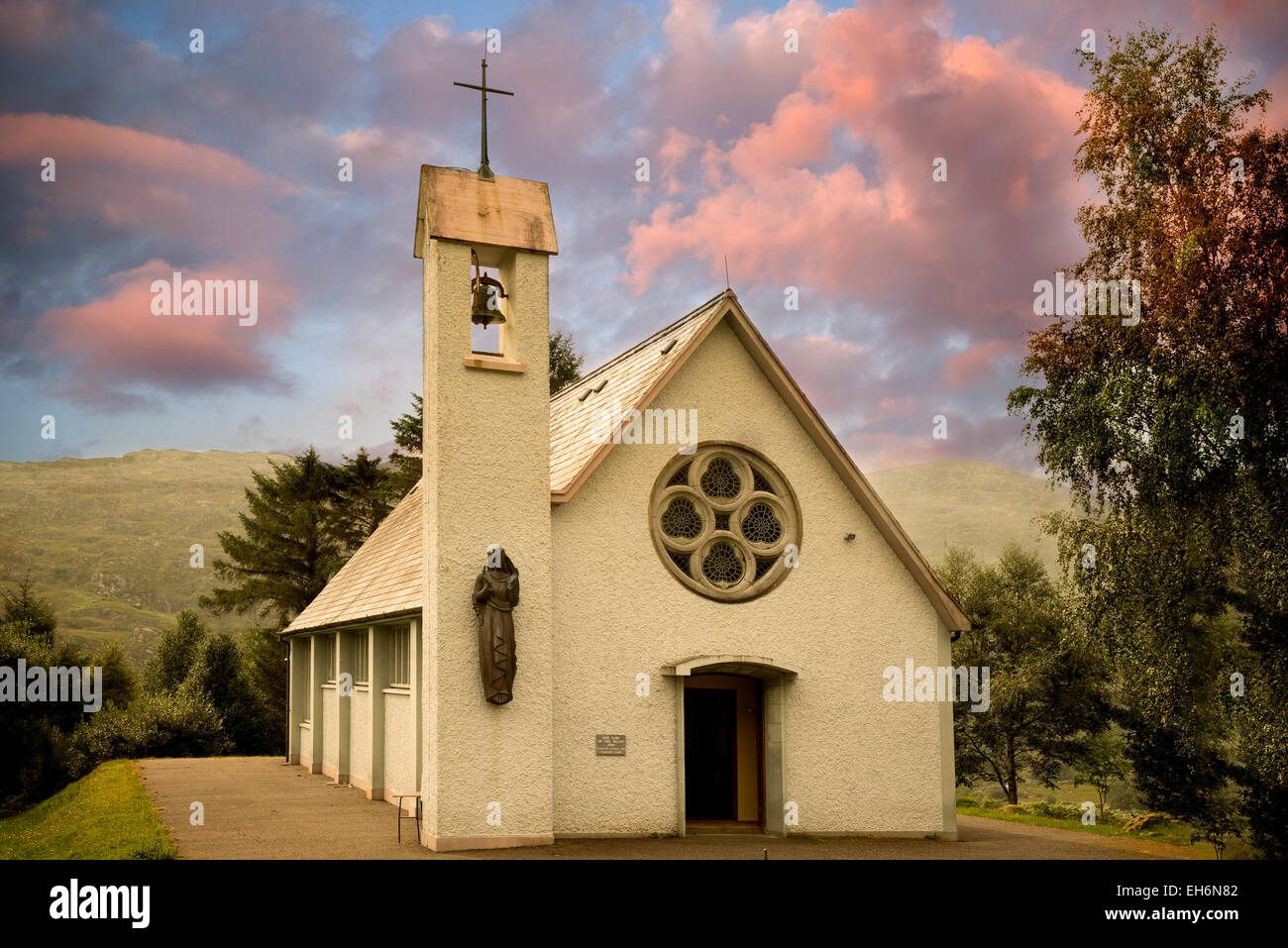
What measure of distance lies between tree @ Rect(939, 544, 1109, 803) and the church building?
16721 mm

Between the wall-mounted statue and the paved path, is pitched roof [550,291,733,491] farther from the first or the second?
the paved path

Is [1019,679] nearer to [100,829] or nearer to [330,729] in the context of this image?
[330,729]

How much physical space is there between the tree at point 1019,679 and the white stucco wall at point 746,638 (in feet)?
54.0

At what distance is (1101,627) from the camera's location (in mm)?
20750

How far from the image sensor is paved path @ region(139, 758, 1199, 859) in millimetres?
13695

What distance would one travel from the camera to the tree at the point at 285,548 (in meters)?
47.5

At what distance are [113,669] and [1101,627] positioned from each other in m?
36.7

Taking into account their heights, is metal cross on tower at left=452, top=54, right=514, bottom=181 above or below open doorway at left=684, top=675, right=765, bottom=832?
above

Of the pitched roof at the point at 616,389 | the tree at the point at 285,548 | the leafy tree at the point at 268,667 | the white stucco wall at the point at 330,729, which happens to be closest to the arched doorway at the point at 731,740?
the pitched roof at the point at 616,389

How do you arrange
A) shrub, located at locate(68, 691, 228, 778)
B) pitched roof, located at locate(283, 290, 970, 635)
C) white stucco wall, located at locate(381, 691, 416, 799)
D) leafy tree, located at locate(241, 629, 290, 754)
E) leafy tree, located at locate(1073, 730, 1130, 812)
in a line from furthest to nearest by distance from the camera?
leafy tree, located at locate(241, 629, 290, 754) → leafy tree, located at locate(1073, 730, 1130, 812) → shrub, located at locate(68, 691, 228, 778) → white stucco wall, located at locate(381, 691, 416, 799) → pitched roof, located at locate(283, 290, 970, 635)

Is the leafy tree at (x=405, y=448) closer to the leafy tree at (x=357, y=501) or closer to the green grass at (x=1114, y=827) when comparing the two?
the leafy tree at (x=357, y=501)

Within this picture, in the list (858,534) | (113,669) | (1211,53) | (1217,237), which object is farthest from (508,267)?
(113,669)

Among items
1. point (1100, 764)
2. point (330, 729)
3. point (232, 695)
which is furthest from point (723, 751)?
point (232, 695)

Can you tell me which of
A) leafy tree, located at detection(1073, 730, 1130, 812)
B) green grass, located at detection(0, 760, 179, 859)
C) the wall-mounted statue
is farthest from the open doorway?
leafy tree, located at detection(1073, 730, 1130, 812)
